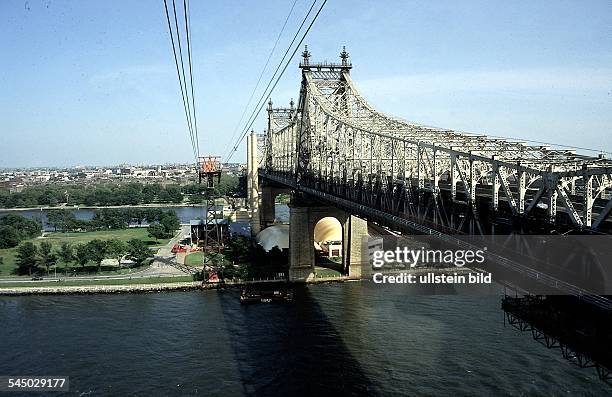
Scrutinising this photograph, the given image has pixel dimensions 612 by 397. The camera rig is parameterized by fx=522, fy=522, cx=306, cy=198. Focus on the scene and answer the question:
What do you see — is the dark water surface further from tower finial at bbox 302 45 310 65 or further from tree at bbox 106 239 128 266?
tower finial at bbox 302 45 310 65

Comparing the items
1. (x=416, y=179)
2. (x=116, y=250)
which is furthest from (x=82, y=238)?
(x=416, y=179)

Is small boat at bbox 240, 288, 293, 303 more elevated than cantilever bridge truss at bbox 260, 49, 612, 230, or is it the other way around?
cantilever bridge truss at bbox 260, 49, 612, 230

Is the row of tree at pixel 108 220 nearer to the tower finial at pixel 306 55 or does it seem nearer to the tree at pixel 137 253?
the tree at pixel 137 253

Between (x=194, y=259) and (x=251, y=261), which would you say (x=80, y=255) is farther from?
(x=251, y=261)

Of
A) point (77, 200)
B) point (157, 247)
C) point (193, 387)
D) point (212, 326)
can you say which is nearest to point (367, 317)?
point (212, 326)

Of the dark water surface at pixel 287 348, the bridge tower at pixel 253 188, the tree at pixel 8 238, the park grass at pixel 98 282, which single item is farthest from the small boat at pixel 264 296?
the tree at pixel 8 238

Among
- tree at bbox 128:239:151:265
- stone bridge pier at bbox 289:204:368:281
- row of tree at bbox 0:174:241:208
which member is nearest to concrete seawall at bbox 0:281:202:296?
tree at bbox 128:239:151:265
